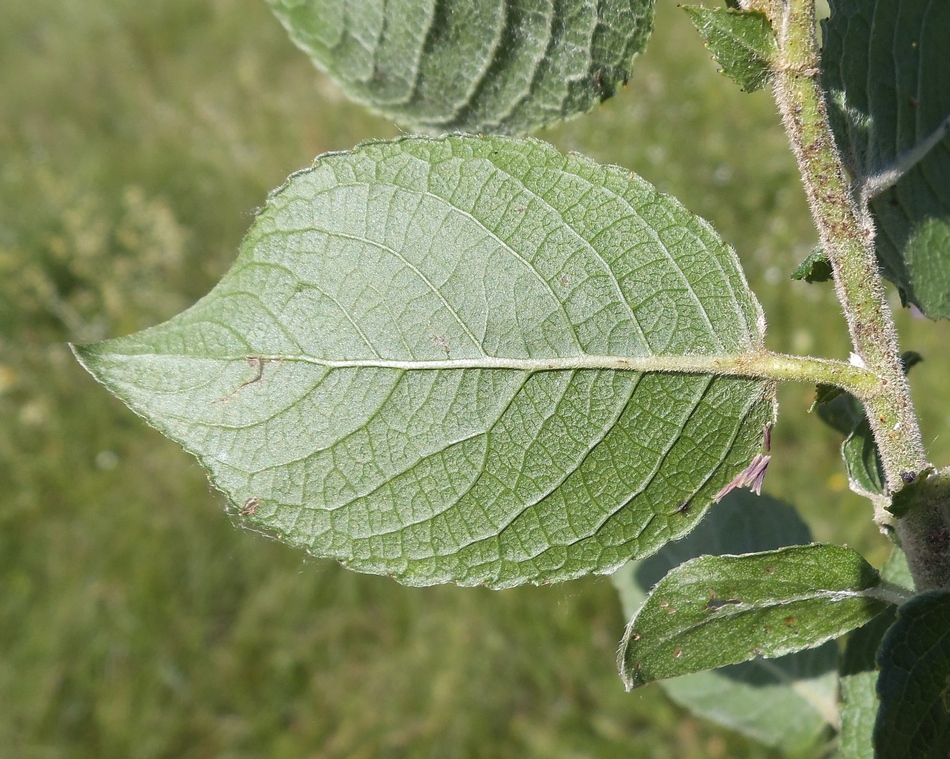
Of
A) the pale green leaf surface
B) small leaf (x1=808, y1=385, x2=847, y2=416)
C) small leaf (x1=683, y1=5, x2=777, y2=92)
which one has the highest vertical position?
small leaf (x1=683, y1=5, x2=777, y2=92)

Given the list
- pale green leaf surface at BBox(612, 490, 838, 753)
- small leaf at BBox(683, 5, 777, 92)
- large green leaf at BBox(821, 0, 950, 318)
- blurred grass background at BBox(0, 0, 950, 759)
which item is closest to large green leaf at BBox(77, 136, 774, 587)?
small leaf at BBox(683, 5, 777, 92)

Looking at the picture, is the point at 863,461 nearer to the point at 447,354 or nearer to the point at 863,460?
the point at 863,460

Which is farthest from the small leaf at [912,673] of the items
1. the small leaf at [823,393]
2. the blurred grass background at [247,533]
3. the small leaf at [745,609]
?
the blurred grass background at [247,533]

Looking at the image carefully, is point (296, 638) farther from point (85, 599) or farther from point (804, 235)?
point (804, 235)

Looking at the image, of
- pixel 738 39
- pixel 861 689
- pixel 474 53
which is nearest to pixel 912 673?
pixel 861 689

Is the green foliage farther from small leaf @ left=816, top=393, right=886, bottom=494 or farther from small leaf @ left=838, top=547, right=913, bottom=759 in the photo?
small leaf @ left=838, top=547, right=913, bottom=759

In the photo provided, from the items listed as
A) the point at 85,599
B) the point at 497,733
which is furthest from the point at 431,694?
the point at 85,599
